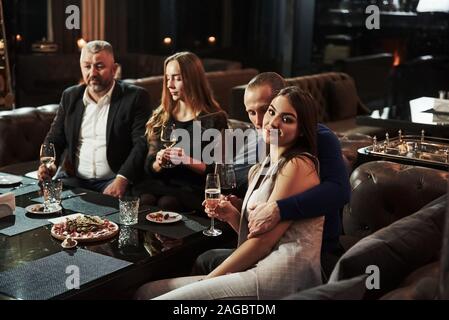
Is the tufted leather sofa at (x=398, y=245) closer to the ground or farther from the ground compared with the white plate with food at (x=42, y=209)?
farther from the ground

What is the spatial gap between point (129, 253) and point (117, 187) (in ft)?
3.91

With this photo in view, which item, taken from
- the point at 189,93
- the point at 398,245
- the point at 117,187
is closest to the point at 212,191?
the point at 398,245

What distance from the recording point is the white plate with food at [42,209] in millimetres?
2785

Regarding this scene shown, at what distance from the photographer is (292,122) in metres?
2.17

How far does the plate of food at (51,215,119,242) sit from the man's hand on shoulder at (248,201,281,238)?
0.64 meters

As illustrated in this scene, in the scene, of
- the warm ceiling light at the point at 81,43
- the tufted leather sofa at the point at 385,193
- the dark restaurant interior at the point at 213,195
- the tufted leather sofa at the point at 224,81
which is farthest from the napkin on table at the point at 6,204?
the warm ceiling light at the point at 81,43

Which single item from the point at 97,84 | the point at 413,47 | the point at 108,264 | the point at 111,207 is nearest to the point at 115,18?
the point at 413,47

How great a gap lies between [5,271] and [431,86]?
8165 millimetres

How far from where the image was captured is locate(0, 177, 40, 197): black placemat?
3.13 m

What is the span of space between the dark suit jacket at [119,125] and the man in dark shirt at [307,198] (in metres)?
1.29

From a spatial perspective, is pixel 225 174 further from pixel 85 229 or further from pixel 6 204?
pixel 6 204

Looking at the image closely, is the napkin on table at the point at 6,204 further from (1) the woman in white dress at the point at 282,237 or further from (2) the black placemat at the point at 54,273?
(1) the woman in white dress at the point at 282,237

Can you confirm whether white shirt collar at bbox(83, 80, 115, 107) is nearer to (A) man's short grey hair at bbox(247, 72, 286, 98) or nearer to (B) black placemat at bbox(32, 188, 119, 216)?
(B) black placemat at bbox(32, 188, 119, 216)
